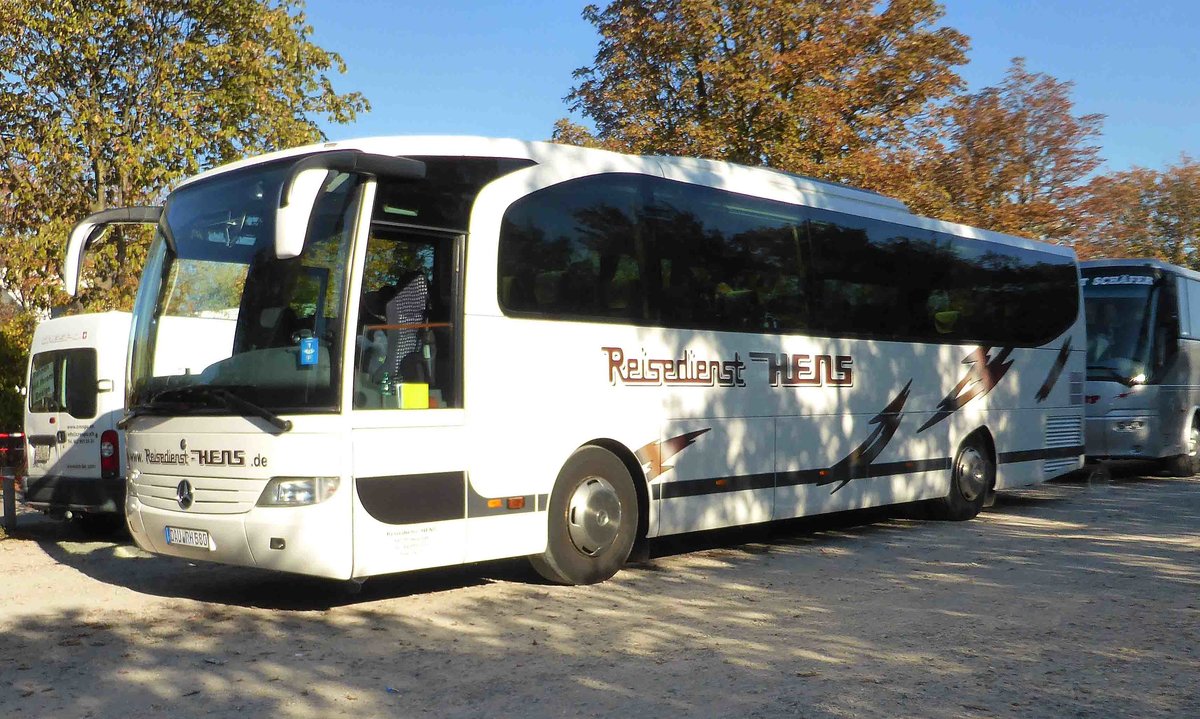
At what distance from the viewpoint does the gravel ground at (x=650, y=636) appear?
6.06 meters

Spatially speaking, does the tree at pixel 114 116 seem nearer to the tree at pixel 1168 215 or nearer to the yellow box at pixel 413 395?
the yellow box at pixel 413 395

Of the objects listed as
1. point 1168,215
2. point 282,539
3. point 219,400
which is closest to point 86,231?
point 219,400

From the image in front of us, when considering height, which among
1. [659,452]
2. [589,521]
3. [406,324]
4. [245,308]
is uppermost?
[245,308]

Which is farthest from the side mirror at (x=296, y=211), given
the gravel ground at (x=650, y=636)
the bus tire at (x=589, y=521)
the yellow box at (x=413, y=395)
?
the bus tire at (x=589, y=521)

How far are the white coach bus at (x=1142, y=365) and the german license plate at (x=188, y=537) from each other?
1545cm

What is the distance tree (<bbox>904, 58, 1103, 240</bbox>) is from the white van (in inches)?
735

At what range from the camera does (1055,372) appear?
15.8 m

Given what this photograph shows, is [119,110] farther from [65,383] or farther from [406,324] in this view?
[406,324]

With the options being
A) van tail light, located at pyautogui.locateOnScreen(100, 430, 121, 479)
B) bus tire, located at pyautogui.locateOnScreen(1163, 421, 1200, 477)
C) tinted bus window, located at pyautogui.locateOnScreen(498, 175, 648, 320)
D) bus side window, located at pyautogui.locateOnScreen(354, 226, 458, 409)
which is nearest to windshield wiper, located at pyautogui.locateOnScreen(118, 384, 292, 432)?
bus side window, located at pyautogui.locateOnScreen(354, 226, 458, 409)

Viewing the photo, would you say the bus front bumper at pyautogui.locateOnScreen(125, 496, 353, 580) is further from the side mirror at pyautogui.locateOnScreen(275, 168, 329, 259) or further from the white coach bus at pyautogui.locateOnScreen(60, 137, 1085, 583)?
the side mirror at pyautogui.locateOnScreen(275, 168, 329, 259)

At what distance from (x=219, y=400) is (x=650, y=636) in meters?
3.26

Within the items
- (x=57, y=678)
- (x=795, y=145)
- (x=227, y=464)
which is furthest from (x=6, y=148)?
(x=57, y=678)

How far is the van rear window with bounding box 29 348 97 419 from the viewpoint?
13.2m

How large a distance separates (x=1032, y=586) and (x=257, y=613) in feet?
19.2
